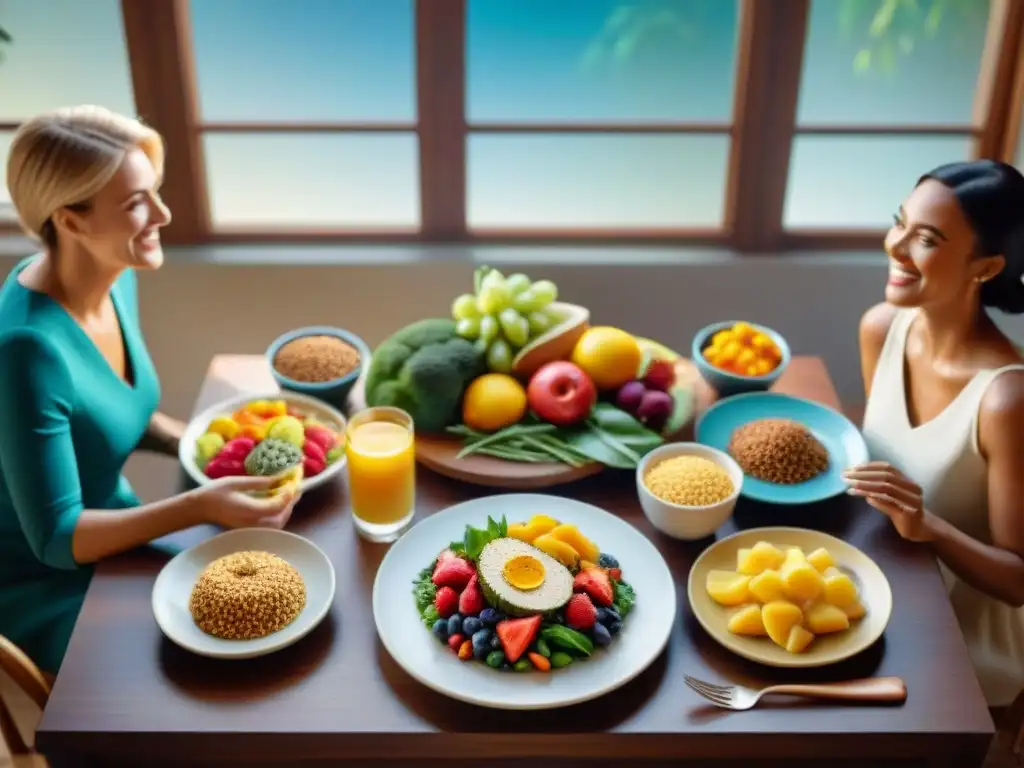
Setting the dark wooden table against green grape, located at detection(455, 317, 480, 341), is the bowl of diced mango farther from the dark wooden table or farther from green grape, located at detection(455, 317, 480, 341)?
the dark wooden table

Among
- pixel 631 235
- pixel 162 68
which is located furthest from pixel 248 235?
pixel 631 235

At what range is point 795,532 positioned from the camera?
1576 millimetres

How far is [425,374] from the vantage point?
1764 millimetres

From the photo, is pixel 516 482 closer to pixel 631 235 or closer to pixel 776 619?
pixel 776 619

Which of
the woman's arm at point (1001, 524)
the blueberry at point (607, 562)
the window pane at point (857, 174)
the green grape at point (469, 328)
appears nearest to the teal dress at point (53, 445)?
the green grape at point (469, 328)

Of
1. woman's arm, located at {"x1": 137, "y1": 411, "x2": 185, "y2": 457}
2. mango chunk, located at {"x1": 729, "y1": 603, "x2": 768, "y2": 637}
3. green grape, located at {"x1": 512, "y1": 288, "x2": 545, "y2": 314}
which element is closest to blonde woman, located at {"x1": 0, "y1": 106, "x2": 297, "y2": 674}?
woman's arm, located at {"x1": 137, "y1": 411, "x2": 185, "y2": 457}

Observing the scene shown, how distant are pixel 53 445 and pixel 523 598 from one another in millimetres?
737

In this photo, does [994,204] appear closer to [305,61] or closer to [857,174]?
[857,174]

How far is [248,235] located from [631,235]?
0.91m

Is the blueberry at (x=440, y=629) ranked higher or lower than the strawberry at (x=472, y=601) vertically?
lower

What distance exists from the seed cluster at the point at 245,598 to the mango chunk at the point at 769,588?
611 millimetres

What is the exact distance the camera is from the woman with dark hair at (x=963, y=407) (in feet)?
5.09

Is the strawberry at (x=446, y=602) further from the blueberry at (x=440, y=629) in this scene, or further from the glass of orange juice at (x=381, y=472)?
the glass of orange juice at (x=381, y=472)

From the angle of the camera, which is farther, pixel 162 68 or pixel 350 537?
pixel 162 68
